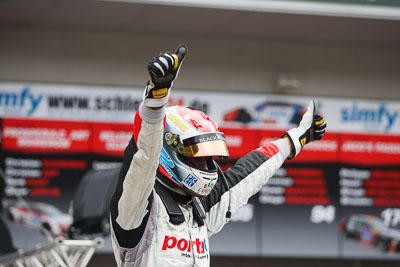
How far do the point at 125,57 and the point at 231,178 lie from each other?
4.77 metres

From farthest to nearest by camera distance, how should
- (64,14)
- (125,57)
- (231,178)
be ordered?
1. (125,57)
2. (64,14)
3. (231,178)

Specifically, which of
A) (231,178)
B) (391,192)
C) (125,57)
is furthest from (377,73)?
(231,178)

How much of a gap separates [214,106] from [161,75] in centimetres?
565

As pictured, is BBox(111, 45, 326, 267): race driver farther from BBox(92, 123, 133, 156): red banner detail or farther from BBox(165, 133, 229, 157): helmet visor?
BBox(92, 123, 133, 156): red banner detail

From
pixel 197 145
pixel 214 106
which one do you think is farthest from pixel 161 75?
pixel 214 106

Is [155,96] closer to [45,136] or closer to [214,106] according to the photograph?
[45,136]

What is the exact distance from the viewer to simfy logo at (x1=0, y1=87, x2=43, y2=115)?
784 centimetres

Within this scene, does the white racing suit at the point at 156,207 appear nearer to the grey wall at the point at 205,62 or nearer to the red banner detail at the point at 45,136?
the red banner detail at the point at 45,136

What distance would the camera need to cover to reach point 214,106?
824 cm

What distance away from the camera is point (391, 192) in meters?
8.53

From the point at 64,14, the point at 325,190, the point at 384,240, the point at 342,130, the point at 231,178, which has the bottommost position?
the point at 384,240

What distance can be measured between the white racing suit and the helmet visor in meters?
0.21

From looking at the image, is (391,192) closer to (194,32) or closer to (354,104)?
(354,104)

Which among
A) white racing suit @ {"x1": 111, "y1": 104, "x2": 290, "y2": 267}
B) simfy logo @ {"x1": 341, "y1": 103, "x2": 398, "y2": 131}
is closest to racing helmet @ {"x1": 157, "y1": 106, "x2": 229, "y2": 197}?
white racing suit @ {"x1": 111, "y1": 104, "x2": 290, "y2": 267}
